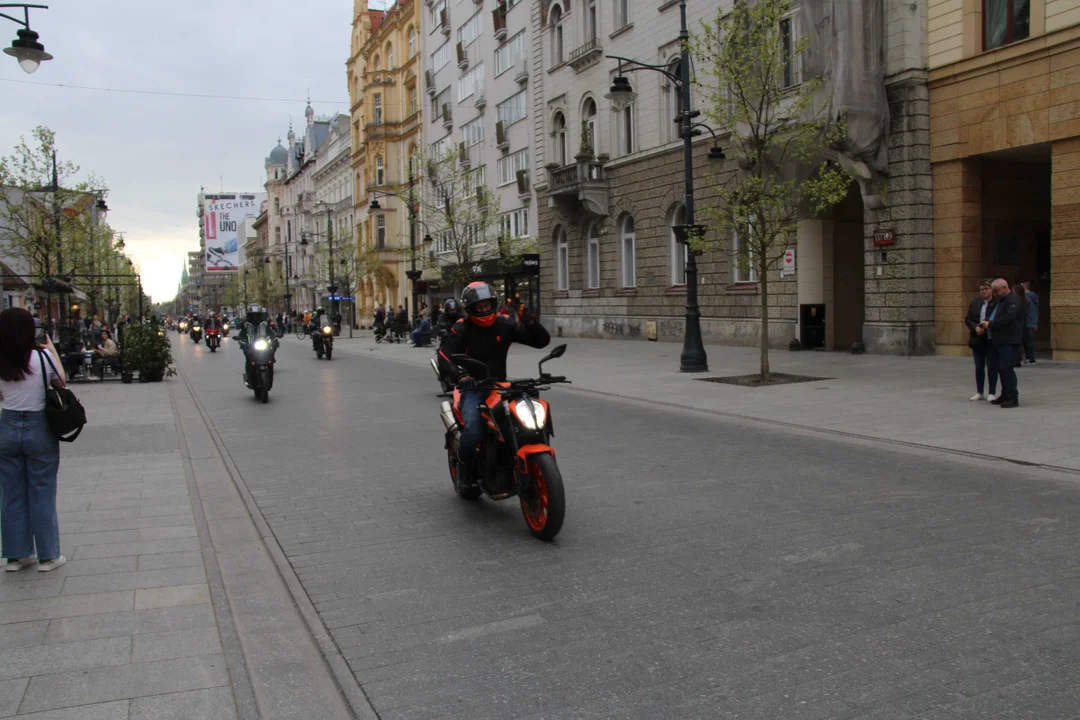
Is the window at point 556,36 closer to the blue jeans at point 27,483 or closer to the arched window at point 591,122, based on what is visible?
the arched window at point 591,122

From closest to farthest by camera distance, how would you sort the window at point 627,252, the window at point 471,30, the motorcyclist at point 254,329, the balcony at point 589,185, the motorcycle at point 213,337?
the motorcyclist at point 254,329
the window at point 627,252
the balcony at point 589,185
the motorcycle at point 213,337
the window at point 471,30

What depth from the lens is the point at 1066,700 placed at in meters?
3.39

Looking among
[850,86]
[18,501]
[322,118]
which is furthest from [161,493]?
[322,118]

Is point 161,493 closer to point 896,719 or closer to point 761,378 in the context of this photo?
point 896,719

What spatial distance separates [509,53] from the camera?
40.5 m

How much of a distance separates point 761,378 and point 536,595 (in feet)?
38.3

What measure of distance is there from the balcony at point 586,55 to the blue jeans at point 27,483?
28.6 metres

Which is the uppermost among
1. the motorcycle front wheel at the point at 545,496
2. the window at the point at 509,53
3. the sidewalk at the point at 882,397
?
the window at the point at 509,53

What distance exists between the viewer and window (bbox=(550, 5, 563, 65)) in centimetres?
3497

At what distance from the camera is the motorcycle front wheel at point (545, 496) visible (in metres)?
5.71

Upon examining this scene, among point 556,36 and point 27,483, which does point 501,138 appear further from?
point 27,483

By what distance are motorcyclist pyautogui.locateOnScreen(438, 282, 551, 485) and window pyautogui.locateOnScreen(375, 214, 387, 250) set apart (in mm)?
59048

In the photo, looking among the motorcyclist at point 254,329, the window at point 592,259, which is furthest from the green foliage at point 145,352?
the window at point 592,259

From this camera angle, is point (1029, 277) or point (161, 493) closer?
point (161, 493)
